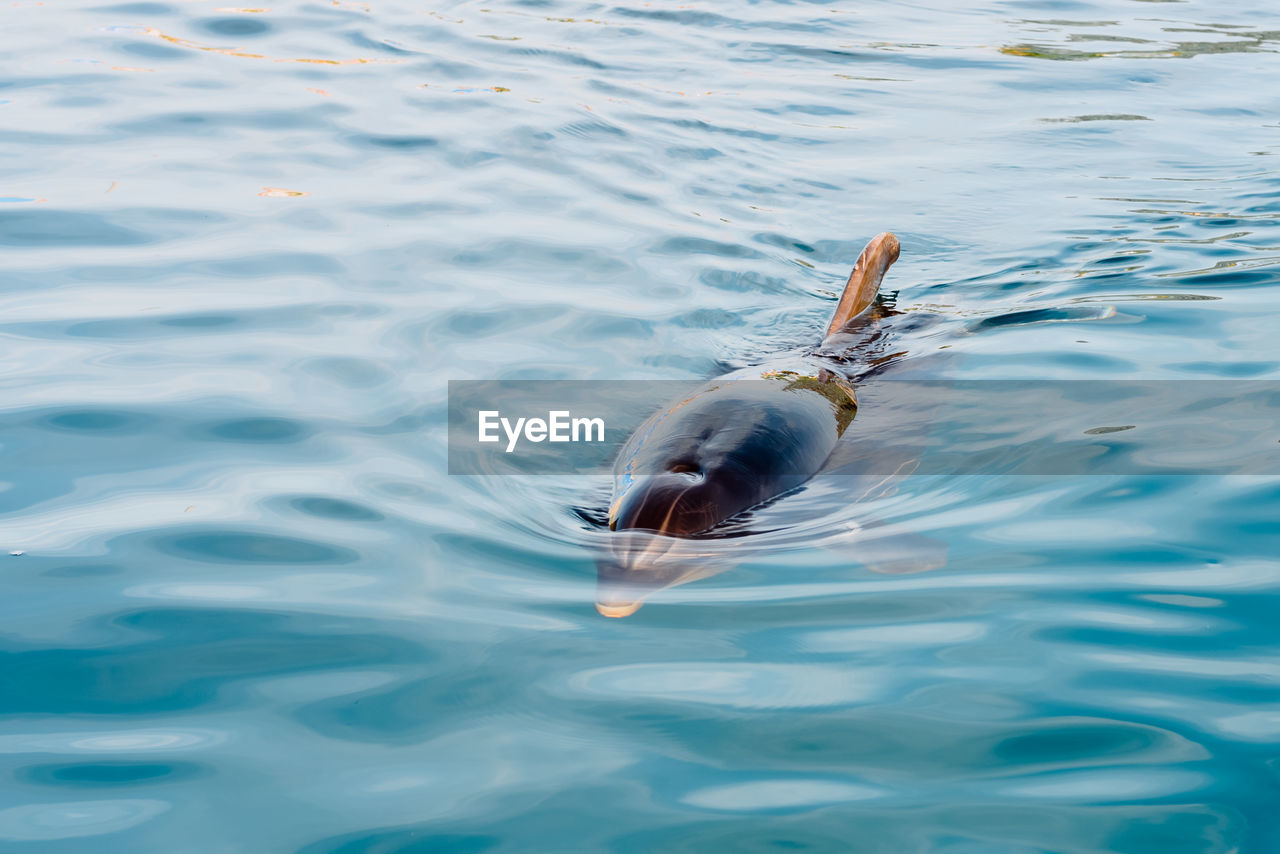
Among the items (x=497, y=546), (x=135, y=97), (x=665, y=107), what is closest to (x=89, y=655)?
(x=497, y=546)

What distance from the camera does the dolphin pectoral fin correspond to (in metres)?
5.79

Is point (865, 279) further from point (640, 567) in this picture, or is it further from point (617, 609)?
point (617, 609)

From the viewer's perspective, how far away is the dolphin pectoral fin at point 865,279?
5.79 metres

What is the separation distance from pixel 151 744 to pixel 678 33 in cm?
1233

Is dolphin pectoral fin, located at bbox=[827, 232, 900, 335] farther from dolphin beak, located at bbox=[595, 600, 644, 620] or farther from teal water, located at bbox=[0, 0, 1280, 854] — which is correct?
dolphin beak, located at bbox=[595, 600, 644, 620]

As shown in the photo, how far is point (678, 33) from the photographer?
1347 centimetres

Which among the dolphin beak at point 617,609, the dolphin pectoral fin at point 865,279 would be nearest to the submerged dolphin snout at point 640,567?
the dolphin beak at point 617,609

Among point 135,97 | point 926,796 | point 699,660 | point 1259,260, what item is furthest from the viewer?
point 135,97

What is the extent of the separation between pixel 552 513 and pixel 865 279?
2810 mm

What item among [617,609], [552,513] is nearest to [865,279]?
[552,513]

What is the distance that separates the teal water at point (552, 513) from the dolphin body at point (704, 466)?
0.10 m

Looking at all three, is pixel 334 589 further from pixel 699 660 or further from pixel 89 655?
pixel 699 660

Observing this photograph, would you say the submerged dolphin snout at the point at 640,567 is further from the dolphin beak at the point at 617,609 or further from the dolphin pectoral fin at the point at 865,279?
the dolphin pectoral fin at the point at 865,279

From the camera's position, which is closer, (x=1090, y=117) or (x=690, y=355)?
(x=690, y=355)
